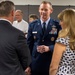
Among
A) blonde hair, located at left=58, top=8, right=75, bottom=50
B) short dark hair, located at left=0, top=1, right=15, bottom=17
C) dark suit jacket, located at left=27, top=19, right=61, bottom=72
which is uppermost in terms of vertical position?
short dark hair, located at left=0, top=1, right=15, bottom=17

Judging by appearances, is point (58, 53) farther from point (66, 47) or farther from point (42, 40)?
point (42, 40)

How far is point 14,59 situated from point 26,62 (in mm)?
170

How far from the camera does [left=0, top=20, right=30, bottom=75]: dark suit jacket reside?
75.9 inches

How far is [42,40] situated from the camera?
9.07ft

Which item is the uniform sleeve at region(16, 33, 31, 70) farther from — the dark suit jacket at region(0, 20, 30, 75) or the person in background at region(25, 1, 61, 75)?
the person in background at region(25, 1, 61, 75)

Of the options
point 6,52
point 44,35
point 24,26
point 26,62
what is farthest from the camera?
point 24,26

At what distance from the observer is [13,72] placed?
1.99m

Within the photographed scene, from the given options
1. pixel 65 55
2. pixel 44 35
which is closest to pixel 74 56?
pixel 65 55

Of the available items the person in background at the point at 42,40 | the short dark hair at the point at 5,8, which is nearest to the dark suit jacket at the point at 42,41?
the person in background at the point at 42,40

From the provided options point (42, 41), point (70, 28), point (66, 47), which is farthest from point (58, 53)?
point (42, 41)

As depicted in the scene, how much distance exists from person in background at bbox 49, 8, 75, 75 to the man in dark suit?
334 mm

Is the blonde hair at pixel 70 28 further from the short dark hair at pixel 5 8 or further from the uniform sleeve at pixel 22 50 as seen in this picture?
the short dark hair at pixel 5 8

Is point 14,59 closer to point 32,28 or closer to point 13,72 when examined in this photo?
point 13,72

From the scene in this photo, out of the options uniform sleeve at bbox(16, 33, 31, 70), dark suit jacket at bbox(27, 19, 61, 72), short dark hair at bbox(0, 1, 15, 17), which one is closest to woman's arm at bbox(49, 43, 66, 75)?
uniform sleeve at bbox(16, 33, 31, 70)
